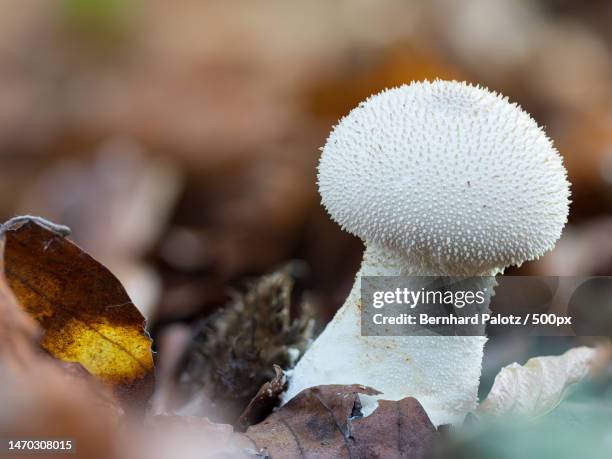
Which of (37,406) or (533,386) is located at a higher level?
(533,386)

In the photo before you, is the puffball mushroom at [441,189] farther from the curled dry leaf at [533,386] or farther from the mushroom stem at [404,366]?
the curled dry leaf at [533,386]

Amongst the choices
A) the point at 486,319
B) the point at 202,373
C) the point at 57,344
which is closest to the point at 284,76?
the point at 202,373

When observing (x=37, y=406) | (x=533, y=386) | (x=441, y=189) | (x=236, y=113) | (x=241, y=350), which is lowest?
(x=37, y=406)

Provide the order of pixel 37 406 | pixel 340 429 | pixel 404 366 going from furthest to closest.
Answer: pixel 404 366
pixel 340 429
pixel 37 406

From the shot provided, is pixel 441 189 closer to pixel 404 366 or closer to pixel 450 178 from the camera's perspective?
pixel 450 178

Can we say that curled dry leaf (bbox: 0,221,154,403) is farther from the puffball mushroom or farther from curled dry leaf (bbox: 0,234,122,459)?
the puffball mushroom

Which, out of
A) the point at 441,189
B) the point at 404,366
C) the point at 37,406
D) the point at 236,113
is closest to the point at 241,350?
the point at 404,366

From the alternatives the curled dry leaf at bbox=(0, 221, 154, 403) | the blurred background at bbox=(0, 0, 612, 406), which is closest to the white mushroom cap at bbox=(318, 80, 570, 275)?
the curled dry leaf at bbox=(0, 221, 154, 403)

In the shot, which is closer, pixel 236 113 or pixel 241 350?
pixel 241 350
